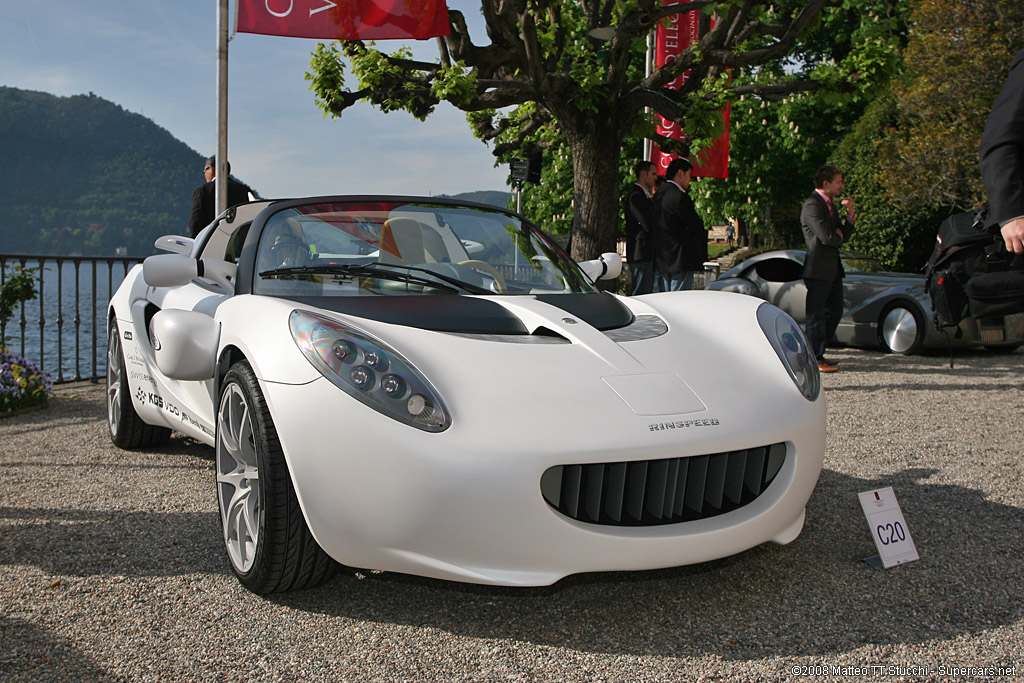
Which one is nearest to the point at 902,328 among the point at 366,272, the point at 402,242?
the point at 402,242

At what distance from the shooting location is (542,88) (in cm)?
991

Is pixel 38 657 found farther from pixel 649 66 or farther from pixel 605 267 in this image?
pixel 649 66

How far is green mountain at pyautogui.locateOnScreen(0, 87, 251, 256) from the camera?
8744 cm

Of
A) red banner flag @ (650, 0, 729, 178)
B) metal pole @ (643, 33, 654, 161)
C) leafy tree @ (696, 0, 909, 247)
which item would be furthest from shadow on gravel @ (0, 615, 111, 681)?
leafy tree @ (696, 0, 909, 247)

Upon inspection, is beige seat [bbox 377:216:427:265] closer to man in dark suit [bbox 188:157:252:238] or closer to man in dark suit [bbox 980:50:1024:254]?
man in dark suit [bbox 980:50:1024:254]

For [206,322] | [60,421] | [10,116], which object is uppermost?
[10,116]

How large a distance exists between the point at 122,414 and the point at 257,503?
252 centimetres

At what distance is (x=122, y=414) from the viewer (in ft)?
16.2

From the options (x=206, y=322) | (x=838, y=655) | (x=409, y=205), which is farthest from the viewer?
(x=409, y=205)

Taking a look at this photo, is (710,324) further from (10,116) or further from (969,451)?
(10,116)

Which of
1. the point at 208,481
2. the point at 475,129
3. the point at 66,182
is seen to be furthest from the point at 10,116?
the point at 208,481

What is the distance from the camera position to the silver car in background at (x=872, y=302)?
31.1ft

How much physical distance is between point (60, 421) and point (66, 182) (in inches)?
5091

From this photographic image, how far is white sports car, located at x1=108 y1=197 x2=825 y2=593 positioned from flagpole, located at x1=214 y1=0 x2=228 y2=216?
5.06 meters
